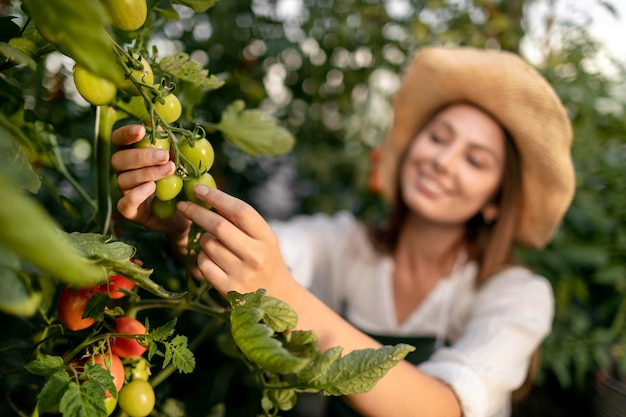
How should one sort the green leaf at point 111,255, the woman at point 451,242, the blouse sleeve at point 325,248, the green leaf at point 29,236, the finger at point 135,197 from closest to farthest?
the green leaf at point 29,236, the green leaf at point 111,255, the finger at point 135,197, the woman at point 451,242, the blouse sleeve at point 325,248

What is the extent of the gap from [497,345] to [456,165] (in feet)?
1.28

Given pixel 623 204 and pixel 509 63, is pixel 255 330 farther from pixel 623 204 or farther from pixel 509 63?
pixel 623 204

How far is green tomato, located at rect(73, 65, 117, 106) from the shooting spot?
1.26ft

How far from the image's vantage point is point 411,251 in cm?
134

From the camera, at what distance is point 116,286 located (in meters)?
0.46

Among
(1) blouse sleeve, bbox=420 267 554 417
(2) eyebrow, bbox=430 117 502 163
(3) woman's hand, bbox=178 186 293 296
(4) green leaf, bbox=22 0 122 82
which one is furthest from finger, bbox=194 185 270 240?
(2) eyebrow, bbox=430 117 502 163

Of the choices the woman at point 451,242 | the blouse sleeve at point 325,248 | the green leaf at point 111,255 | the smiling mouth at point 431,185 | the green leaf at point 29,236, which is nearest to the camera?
the green leaf at point 29,236

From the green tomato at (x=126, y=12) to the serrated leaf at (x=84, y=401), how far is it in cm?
26

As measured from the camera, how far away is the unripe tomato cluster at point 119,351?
16.9 inches

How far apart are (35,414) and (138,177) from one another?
20 centimetres

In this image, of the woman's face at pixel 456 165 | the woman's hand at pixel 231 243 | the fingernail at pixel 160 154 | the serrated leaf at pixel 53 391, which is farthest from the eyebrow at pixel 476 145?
the serrated leaf at pixel 53 391

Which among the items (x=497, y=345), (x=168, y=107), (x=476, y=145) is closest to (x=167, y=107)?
(x=168, y=107)

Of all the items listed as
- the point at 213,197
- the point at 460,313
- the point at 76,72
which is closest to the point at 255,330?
the point at 213,197

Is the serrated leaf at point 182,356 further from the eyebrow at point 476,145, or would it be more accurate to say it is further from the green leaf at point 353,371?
the eyebrow at point 476,145
